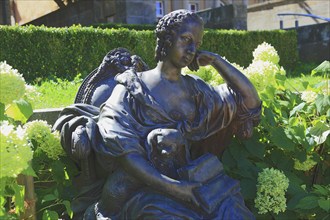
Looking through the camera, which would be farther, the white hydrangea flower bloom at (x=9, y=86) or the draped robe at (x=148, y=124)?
the draped robe at (x=148, y=124)

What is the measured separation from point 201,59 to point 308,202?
118 centimetres

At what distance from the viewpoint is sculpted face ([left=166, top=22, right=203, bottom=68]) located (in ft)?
8.41

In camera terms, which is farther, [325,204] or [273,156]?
[273,156]

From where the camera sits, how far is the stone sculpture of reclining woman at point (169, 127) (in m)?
2.44

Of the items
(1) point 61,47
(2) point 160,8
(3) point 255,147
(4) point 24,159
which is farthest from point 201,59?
(2) point 160,8

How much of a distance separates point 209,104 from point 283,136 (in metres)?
0.85

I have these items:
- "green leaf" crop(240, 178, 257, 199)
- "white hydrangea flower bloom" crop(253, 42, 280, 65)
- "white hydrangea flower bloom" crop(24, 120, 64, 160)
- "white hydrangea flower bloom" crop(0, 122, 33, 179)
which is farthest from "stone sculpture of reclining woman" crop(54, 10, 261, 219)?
"white hydrangea flower bloom" crop(253, 42, 280, 65)

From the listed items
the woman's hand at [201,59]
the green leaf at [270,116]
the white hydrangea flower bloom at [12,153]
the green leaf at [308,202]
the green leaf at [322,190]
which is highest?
the woman's hand at [201,59]

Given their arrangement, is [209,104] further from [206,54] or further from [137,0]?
[137,0]

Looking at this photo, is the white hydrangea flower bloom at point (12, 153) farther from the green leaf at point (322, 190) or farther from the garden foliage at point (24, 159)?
the green leaf at point (322, 190)

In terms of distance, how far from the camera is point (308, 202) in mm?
3127

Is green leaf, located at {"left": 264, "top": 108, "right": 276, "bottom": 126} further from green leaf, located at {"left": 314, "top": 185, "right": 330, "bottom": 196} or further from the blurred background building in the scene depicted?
the blurred background building

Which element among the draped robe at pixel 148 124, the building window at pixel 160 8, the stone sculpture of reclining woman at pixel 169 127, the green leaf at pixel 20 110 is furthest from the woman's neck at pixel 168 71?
the building window at pixel 160 8

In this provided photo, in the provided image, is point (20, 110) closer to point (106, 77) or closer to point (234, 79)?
point (106, 77)
